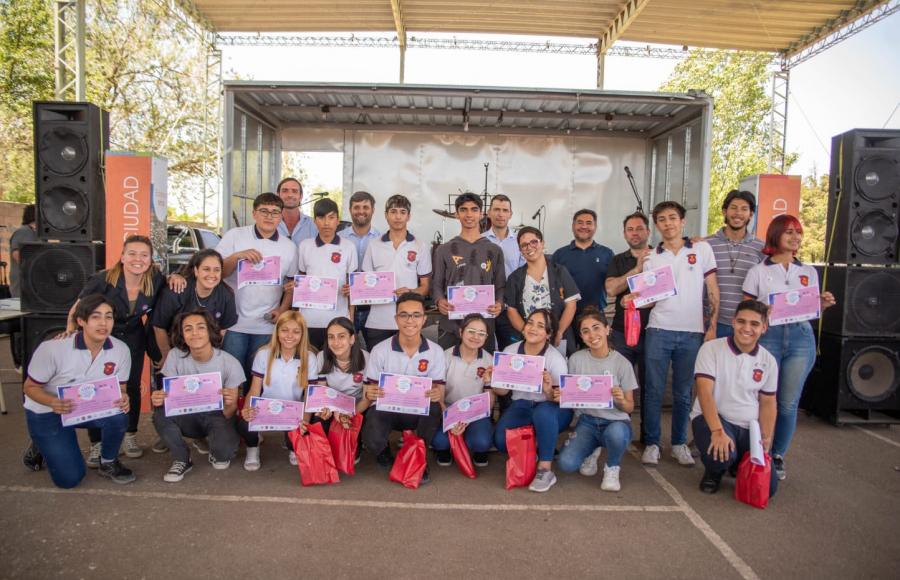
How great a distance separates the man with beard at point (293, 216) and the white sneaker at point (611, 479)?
3.05 metres

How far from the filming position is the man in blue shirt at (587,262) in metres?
4.35

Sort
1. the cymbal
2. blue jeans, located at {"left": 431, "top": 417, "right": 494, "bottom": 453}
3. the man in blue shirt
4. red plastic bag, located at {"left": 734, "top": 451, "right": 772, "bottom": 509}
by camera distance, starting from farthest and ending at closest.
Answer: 1. the cymbal
2. the man in blue shirt
3. blue jeans, located at {"left": 431, "top": 417, "right": 494, "bottom": 453}
4. red plastic bag, located at {"left": 734, "top": 451, "right": 772, "bottom": 509}

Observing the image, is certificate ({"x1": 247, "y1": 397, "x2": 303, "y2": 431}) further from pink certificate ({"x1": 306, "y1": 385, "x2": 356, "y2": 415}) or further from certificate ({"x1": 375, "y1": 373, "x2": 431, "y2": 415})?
certificate ({"x1": 375, "y1": 373, "x2": 431, "y2": 415})

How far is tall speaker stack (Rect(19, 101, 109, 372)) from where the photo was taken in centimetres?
410

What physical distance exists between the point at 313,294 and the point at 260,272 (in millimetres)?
410

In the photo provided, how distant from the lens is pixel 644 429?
3.98 meters

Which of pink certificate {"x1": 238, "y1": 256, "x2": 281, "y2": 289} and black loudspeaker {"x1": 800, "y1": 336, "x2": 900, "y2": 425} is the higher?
pink certificate {"x1": 238, "y1": 256, "x2": 281, "y2": 289}

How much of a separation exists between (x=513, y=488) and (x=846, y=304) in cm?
350

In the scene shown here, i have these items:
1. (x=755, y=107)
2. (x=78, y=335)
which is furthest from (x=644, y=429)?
(x=755, y=107)

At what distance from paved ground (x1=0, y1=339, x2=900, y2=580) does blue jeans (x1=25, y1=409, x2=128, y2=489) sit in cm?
10

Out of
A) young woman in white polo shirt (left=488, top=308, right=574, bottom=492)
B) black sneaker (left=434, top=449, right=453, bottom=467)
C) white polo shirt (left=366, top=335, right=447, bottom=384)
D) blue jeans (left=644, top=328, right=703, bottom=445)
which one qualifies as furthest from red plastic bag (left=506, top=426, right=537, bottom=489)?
blue jeans (left=644, top=328, right=703, bottom=445)

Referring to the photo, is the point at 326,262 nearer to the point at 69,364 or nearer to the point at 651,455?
the point at 69,364

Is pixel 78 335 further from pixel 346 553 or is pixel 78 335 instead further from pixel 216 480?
pixel 346 553

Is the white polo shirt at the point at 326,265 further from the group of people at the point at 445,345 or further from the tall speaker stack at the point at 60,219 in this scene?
the tall speaker stack at the point at 60,219
